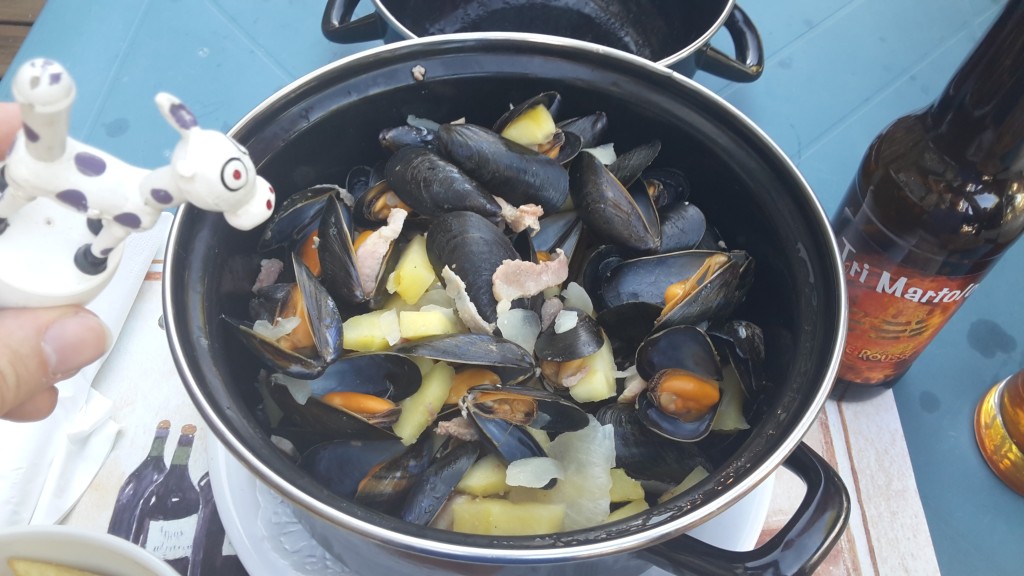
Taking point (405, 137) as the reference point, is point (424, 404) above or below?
below

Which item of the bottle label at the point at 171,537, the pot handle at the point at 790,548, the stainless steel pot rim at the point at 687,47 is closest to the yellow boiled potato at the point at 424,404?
the pot handle at the point at 790,548

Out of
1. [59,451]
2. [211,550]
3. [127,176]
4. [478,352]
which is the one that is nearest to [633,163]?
[478,352]

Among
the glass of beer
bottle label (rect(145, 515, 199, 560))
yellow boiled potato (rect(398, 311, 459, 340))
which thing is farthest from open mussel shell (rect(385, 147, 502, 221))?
the glass of beer

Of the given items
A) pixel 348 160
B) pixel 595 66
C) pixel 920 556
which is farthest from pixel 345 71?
pixel 920 556

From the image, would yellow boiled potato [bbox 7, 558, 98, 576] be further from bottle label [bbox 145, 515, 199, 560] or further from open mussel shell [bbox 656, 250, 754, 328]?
open mussel shell [bbox 656, 250, 754, 328]

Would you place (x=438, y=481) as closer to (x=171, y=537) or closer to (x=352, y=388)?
(x=352, y=388)

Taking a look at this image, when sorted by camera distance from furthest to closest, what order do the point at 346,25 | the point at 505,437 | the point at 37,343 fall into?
the point at 346,25, the point at 505,437, the point at 37,343
